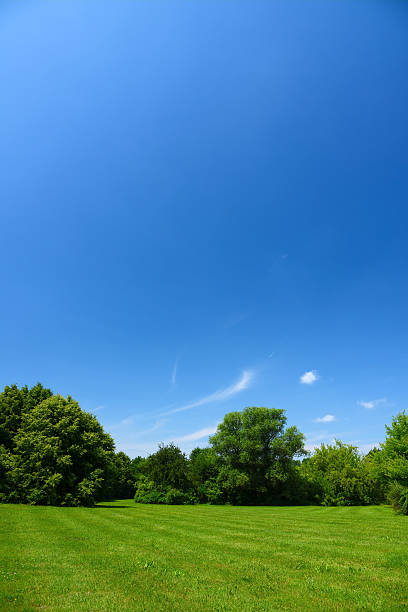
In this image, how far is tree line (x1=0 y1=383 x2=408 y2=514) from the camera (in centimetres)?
3387

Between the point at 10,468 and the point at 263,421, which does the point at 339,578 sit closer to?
the point at 10,468

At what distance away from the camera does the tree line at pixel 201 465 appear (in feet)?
111

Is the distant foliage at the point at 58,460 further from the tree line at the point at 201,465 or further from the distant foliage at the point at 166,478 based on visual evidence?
the distant foliage at the point at 166,478

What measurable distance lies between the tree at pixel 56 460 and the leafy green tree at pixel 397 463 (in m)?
30.7

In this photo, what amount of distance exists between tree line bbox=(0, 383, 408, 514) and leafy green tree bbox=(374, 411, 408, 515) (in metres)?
0.10

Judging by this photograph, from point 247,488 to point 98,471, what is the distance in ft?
95.1

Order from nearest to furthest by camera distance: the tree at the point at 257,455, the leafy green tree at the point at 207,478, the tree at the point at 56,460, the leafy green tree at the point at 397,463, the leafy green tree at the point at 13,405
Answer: the leafy green tree at the point at 397,463, the tree at the point at 56,460, the leafy green tree at the point at 13,405, the tree at the point at 257,455, the leafy green tree at the point at 207,478

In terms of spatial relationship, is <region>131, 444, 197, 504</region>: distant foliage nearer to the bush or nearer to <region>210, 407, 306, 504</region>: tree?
<region>210, 407, 306, 504</region>: tree

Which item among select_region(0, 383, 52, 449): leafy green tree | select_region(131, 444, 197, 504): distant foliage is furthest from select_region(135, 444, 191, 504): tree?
select_region(0, 383, 52, 449): leafy green tree

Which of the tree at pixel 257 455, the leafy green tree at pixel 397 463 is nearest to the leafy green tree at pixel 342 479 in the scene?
the tree at pixel 257 455

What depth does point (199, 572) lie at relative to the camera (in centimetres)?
961

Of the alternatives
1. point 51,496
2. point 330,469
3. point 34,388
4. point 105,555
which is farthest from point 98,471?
point 330,469

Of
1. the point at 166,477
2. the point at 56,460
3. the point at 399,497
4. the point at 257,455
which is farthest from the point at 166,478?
the point at 399,497

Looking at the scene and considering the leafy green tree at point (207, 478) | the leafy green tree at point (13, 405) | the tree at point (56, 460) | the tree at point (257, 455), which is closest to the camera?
the tree at point (56, 460)
